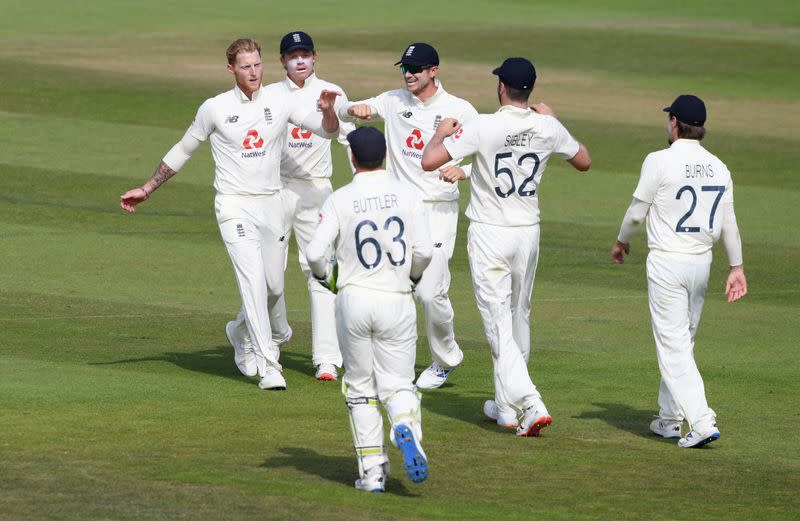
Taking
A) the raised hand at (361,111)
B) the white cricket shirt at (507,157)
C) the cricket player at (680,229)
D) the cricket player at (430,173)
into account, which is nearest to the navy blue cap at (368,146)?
the white cricket shirt at (507,157)

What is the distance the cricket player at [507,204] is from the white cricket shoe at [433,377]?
55.2 inches

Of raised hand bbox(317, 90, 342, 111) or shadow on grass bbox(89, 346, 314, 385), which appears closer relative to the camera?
raised hand bbox(317, 90, 342, 111)

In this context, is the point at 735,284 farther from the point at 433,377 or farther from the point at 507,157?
the point at 433,377

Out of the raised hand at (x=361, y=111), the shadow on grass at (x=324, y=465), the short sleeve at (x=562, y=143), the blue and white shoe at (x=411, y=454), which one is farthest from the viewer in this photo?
the raised hand at (x=361, y=111)

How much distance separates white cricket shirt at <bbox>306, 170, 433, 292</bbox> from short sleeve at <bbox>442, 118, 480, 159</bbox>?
1.50 metres

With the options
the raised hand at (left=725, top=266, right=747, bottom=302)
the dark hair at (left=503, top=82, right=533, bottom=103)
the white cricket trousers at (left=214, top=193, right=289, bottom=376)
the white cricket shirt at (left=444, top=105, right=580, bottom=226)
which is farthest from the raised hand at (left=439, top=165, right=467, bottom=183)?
the white cricket trousers at (left=214, top=193, right=289, bottom=376)

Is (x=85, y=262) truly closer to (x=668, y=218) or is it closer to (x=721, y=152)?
(x=668, y=218)

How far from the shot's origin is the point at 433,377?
12.0 meters

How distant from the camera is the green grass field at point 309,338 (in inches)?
350

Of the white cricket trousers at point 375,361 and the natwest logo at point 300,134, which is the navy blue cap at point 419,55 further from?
the white cricket trousers at point 375,361

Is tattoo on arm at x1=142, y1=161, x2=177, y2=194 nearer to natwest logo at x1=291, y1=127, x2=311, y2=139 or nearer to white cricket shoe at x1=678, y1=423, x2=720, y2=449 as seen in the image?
natwest logo at x1=291, y1=127, x2=311, y2=139

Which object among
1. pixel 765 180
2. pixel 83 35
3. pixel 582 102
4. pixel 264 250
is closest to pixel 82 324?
pixel 264 250

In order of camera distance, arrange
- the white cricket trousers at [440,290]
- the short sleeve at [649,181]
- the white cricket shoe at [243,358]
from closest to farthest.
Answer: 1. the short sleeve at [649,181]
2. the white cricket trousers at [440,290]
3. the white cricket shoe at [243,358]

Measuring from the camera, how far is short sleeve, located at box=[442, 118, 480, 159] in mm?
10297
